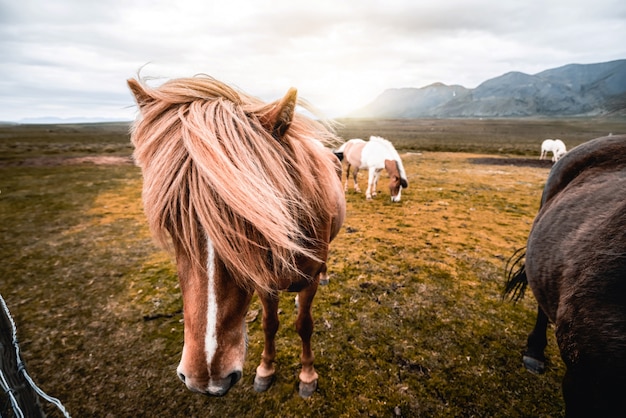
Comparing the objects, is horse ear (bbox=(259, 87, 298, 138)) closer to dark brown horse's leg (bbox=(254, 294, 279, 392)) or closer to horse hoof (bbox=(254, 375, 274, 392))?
dark brown horse's leg (bbox=(254, 294, 279, 392))

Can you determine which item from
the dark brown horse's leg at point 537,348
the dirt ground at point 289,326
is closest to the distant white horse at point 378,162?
the dirt ground at point 289,326

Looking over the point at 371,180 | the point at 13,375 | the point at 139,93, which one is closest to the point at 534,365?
the point at 139,93

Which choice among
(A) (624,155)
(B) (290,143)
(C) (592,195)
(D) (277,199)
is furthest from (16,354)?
(A) (624,155)

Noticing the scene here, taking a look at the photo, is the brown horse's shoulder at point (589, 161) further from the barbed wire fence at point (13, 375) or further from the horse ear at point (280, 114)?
the barbed wire fence at point (13, 375)

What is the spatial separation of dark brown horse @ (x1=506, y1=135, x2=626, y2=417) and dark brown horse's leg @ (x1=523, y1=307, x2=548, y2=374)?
39.1 inches

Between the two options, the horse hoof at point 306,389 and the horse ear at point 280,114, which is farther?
the horse hoof at point 306,389

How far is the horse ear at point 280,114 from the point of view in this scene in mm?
1260

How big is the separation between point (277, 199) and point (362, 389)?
2502mm

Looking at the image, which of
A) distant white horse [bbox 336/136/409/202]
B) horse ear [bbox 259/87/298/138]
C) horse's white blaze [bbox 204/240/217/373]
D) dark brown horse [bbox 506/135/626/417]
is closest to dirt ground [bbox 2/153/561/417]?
dark brown horse [bbox 506/135/626/417]

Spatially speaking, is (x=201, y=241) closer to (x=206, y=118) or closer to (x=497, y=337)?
(x=206, y=118)

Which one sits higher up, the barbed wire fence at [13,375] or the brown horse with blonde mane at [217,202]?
the brown horse with blonde mane at [217,202]

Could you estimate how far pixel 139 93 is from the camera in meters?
1.54

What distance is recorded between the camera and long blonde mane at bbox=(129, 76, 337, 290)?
3.73ft

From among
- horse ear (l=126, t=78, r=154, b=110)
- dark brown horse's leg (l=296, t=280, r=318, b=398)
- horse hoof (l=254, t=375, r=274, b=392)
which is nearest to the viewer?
horse ear (l=126, t=78, r=154, b=110)
